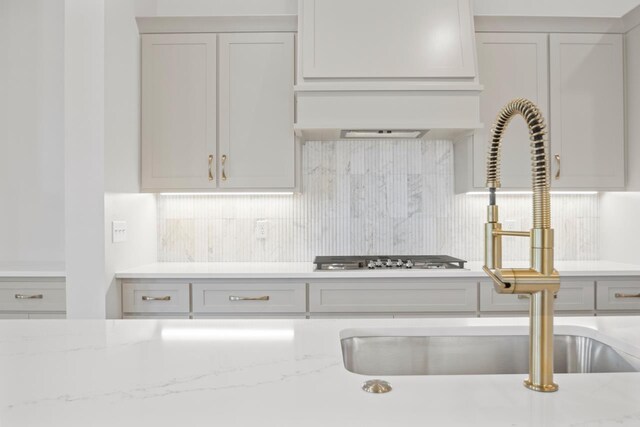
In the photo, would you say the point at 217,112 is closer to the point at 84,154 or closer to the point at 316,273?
the point at 84,154

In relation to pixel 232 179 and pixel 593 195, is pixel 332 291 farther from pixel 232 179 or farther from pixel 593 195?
pixel 593 195

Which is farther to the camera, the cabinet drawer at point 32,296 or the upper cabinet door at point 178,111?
the upper cabinet door at point 178,111

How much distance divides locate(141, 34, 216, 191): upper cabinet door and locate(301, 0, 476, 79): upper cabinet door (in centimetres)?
68

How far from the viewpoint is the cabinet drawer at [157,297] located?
2410 millimetres

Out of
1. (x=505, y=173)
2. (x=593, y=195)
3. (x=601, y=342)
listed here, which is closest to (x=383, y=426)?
(x=601, y=342)

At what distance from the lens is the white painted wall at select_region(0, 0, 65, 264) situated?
295 cm

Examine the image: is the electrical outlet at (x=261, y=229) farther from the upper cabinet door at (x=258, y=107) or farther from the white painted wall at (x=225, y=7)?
the white painted wall at (x=225, y=7)

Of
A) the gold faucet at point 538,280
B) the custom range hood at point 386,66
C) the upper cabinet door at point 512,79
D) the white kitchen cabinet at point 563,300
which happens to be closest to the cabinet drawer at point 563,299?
the white kitchen cabinet at point 563,300

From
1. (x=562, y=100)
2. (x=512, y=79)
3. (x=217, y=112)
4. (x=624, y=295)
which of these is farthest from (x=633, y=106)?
(x=217, y=112)

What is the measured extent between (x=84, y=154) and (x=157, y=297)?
86cm

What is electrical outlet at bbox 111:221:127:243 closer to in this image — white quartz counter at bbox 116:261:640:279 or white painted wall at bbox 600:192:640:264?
white quartz counter at bbox 116:261:640:279

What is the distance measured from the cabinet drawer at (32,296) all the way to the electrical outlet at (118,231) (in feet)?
1.31

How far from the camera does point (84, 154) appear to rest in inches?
88.9

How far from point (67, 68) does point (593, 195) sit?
335 cm
